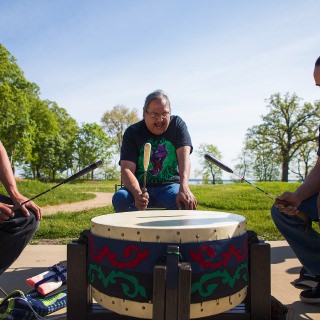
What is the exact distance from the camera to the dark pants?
2014 millimetres

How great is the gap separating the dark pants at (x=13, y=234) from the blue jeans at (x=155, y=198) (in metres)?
0.63

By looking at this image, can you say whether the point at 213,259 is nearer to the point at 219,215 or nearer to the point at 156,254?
the point at 156,254

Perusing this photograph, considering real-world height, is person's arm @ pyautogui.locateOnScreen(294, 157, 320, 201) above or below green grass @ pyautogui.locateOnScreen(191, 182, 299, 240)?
above

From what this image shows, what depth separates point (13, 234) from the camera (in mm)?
2035

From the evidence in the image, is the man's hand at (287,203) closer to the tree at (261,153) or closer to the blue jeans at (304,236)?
the blue jeans at (304,236)

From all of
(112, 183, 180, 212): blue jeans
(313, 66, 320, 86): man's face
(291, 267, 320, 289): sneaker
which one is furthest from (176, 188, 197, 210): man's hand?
(313, 66, 320, 86): man's face

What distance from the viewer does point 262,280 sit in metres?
1.48

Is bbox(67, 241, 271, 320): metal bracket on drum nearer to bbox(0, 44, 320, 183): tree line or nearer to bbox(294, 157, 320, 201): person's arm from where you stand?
bbox(294, 157, 320, 201): person's arm

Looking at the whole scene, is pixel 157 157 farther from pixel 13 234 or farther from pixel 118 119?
pixel 118 119

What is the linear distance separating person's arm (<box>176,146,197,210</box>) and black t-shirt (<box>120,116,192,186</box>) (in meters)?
0.07

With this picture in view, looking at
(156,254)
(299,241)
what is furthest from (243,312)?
(299,241)

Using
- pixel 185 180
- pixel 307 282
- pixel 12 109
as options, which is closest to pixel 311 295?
pixel 307 282

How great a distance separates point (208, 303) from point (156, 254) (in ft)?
0.86

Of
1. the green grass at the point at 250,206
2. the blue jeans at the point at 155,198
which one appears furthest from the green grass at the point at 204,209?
the blue jeans at the point at 155,198
